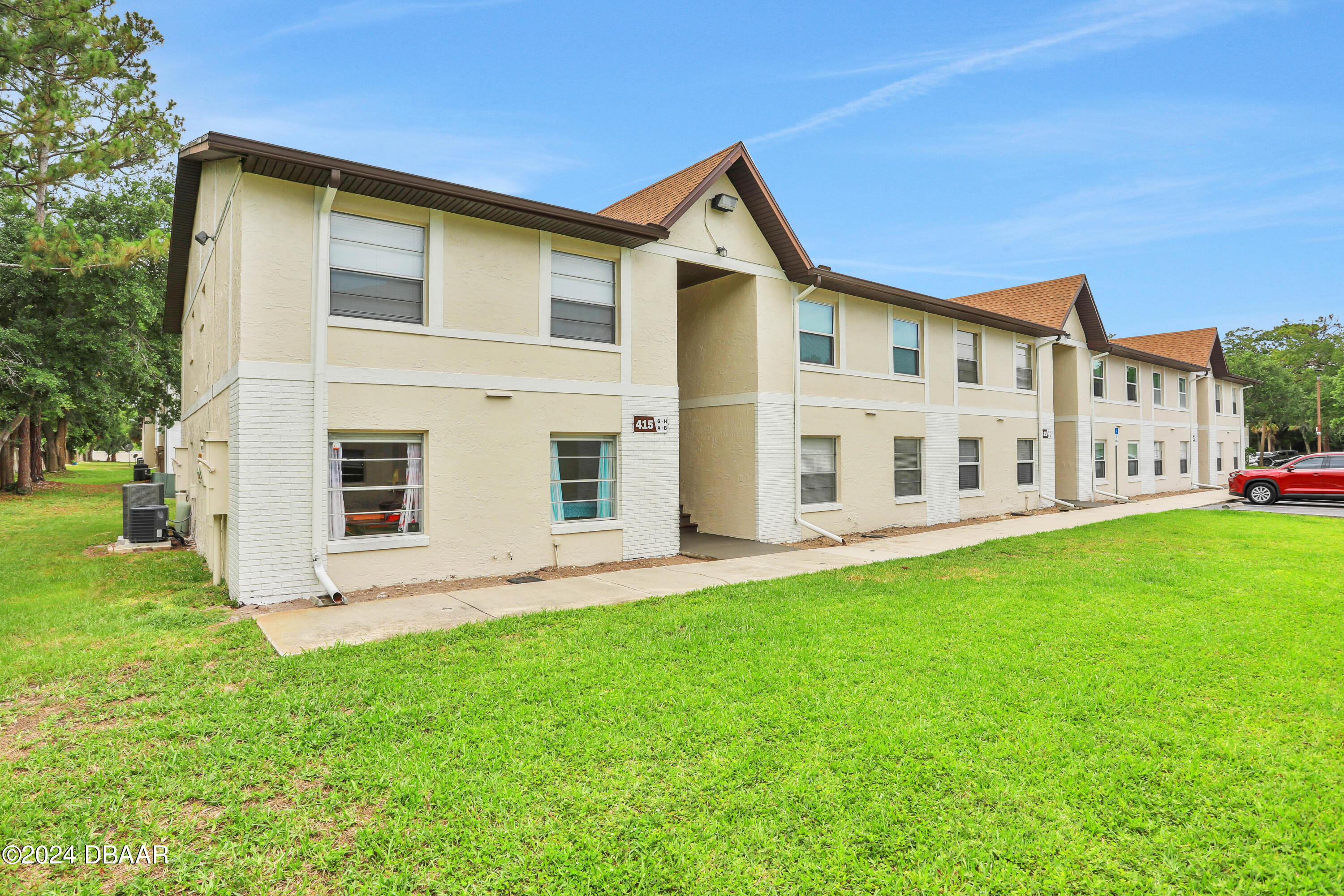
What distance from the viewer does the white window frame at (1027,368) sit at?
19.5 m

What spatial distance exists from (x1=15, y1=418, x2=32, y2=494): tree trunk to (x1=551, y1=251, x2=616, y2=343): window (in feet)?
84.7

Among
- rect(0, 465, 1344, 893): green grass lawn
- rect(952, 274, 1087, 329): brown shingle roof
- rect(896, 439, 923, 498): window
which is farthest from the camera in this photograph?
rect(952, 274, 1087, 329): brown shingle roof

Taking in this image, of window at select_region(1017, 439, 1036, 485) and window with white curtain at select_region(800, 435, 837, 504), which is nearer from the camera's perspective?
window with white curtain at select_region(800, 435, 837, 504)

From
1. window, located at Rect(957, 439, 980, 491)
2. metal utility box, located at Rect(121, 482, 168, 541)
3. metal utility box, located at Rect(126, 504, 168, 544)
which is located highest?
window, located at Rect(957, 439, 980, 491)

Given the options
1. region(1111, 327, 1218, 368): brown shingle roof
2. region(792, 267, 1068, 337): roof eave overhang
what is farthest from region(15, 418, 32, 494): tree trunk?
region(1111, 327, 1218, 368): brown shingle roof

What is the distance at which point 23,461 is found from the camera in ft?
81.3

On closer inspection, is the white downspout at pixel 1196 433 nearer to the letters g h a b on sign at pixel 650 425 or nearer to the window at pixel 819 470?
the window at pixel 819 470

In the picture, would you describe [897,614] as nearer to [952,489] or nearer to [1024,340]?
[952,489]

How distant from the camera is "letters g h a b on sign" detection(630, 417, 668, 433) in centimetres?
1122

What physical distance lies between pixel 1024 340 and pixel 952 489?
19.8 ft

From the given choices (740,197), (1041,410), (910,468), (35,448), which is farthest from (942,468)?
(35,448)

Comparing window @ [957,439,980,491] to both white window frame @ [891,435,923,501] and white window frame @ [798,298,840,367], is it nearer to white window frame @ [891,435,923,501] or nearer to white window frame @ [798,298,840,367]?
white window frame @ [891,435,923,501]

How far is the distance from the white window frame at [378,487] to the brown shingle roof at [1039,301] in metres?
17.5

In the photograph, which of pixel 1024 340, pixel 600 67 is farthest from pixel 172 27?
pixel 1024 340
